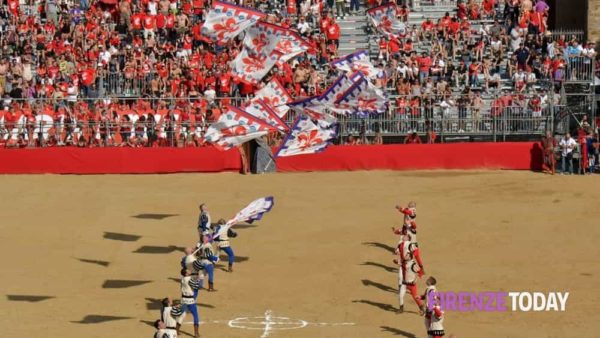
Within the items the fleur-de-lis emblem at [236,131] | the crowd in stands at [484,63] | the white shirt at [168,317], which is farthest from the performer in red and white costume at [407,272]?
the crowd in stands at [484,63]

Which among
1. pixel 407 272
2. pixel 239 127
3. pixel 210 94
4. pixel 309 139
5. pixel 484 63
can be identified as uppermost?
pixel 484 63

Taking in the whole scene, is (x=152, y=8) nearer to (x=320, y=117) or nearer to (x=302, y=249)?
(x=302, y=249)

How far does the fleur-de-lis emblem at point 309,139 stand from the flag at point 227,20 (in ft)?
9.78

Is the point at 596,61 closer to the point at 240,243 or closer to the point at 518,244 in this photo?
the point at 518,244

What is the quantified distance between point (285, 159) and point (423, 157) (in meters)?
4.43

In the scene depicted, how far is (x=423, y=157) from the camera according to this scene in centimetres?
4716

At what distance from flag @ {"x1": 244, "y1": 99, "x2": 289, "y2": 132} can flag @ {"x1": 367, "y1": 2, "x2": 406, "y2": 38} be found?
44.3 ft

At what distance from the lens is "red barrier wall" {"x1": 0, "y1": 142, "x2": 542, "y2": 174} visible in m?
47.1

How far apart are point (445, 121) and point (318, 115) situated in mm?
11192

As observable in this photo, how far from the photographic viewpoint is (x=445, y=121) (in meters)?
47.0

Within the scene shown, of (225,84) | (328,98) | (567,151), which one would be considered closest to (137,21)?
(225,84)

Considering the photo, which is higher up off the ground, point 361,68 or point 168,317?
point 361,68

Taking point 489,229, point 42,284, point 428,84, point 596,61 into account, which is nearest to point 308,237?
point 489,229

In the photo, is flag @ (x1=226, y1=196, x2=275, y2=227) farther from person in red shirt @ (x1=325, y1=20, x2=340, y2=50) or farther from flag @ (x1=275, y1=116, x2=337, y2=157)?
person in red shirt @ (x1=325, y1=20, x2=340, y2=50)
